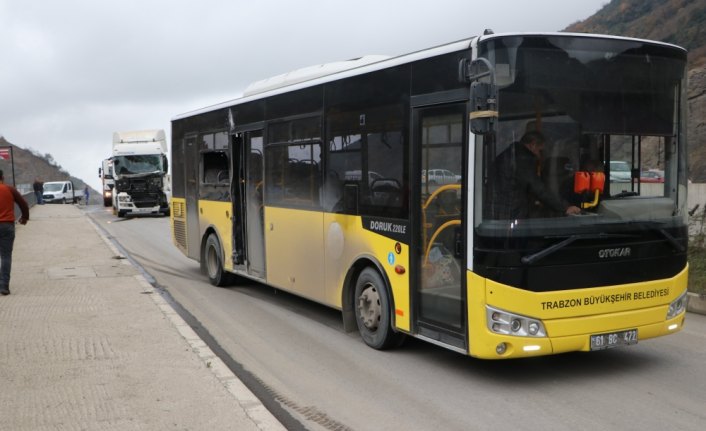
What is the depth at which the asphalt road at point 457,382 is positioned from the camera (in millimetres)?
5363

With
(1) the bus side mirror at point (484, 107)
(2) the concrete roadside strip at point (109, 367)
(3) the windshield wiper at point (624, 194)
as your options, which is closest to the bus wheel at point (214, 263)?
(2) the concrete roadside strip at point (109, 367)

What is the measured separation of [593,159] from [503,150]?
93 centimetres

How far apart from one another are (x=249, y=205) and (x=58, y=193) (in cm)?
5423

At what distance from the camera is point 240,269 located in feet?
36.9

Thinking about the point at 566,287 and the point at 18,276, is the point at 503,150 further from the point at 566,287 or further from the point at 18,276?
the point at 18,276

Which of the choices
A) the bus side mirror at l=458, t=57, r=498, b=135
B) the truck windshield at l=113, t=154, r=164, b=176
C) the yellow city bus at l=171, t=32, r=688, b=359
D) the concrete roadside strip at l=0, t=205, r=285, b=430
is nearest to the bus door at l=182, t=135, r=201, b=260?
the concrete roadside strip at l=0, t=205, r=285, b=430

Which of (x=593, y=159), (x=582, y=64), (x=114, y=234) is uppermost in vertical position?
(x=582, y=64)

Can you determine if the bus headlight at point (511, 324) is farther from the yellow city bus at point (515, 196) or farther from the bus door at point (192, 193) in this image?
the bus door at point (192, 193)

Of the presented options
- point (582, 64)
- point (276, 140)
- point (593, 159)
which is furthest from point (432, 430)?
point (276, 140)

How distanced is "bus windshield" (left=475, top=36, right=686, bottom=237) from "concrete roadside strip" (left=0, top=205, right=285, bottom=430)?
262 cm

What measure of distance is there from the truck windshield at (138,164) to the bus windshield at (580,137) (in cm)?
2973

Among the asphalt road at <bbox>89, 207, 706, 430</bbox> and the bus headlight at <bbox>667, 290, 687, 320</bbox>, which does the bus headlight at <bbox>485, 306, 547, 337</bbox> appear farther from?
the bus headlight at <bbox>667, 290, 687, 320</bbox>

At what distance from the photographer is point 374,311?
24.5 ft

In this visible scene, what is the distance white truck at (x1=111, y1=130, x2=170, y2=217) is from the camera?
33.1 meters
